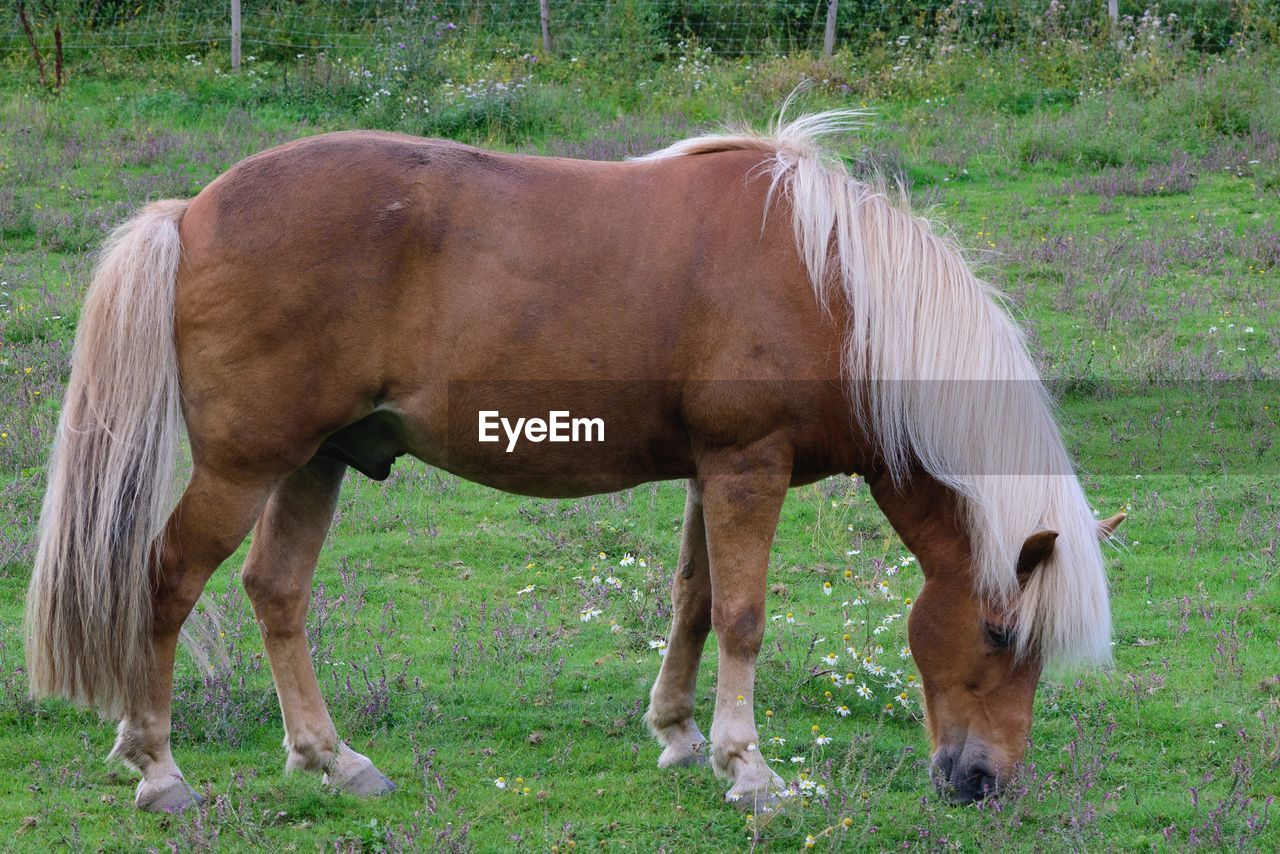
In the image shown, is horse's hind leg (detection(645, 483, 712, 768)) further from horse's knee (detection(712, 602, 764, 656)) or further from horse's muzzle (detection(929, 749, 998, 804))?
horse's muzzle (detection(929, 749, 998, 804))

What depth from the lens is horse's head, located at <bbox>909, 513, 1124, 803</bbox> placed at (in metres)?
4.13

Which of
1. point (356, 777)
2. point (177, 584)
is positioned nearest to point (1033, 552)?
point (356, 777)

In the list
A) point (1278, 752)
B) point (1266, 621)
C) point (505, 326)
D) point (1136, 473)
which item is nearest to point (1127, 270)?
point (1136, 473)

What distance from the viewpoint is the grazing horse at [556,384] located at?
→ 4.05m

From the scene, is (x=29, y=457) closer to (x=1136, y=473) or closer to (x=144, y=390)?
(x=144, y=390)

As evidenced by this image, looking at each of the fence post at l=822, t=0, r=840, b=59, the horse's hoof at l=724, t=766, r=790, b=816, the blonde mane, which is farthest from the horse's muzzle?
the fence post at l=822, t=0, r=840, b=59

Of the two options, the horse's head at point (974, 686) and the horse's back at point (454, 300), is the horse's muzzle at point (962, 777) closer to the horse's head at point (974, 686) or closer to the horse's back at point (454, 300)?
the horse's head at point (974, 686)

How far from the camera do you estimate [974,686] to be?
4.18 meters

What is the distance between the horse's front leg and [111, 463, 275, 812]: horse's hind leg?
4.83 feet

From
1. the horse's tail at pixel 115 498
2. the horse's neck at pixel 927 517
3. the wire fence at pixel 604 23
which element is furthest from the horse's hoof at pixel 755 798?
the wire fence at pixel 604 23

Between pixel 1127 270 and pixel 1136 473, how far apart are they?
3107 mm

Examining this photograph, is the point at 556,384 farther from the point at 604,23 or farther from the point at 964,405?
the point at 604,23

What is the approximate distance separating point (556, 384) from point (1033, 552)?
1.61m

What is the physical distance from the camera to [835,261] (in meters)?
4.18
